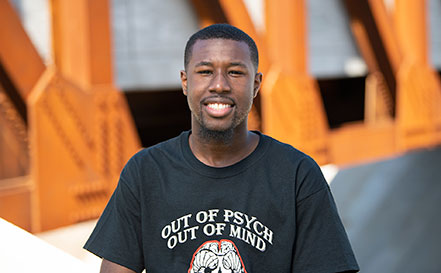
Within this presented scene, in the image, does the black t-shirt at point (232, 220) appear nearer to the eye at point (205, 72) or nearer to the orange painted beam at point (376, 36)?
the eye at point (205, 72)

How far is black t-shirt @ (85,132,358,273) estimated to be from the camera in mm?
1706

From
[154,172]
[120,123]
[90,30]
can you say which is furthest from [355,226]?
[154,172]

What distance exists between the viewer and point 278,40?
7.42 m

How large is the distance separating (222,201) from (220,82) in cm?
39

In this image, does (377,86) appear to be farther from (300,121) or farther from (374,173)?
(300,121)

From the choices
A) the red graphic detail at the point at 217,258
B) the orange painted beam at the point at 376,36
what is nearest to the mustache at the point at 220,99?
the red graphic detail at the point at 217,258

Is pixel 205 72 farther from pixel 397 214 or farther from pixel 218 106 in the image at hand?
pixel 397 214

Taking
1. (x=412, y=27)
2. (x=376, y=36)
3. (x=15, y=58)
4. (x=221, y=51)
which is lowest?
(x=221, y=51)

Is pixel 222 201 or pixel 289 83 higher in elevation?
pixel 289 83

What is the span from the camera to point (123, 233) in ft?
5.84

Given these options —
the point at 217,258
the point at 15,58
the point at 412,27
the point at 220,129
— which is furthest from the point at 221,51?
the point at 412,27

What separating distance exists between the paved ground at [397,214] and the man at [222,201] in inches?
278

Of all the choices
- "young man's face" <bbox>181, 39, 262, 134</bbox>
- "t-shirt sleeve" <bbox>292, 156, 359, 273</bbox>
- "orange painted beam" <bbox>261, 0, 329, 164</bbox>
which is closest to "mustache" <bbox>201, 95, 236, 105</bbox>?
"young man's face" <bbox>181, 39, 262, 134</bbox>

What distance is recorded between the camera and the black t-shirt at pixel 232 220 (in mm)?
1706
